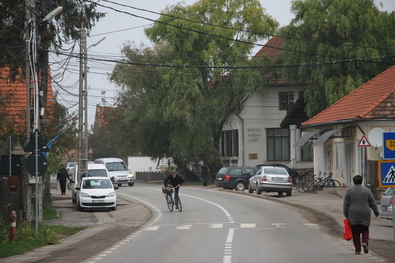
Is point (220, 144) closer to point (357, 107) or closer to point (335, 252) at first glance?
point (357, 107)

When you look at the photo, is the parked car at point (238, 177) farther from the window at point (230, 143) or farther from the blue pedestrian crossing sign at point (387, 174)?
the blue pedestrian crossing sign at point (387, 174)

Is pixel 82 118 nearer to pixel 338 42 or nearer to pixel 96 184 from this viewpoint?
pixel 96 184

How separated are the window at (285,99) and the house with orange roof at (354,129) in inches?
472

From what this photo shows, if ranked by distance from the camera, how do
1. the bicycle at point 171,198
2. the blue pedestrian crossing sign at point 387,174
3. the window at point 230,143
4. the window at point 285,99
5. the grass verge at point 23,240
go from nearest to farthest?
the grass verge at point 23,240 < the blue pedestrian crossing sign at point 387,174 < the bicycle at point 171,198 < the window at point 285,99 < the window at point 230,143

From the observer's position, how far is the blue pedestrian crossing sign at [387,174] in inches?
579

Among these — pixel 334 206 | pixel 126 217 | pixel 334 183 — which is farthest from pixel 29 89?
pixel 334 183

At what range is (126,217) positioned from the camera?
994 inches

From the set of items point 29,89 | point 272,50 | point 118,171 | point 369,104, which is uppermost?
point 272,50

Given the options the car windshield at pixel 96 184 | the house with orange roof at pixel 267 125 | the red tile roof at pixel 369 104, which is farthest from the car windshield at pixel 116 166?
the car windshield at pixel 96 184

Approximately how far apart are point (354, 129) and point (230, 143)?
2269cm

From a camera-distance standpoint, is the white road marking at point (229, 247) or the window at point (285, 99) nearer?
the white road marking at point (229, 247)

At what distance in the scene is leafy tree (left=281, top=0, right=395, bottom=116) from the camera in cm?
4159

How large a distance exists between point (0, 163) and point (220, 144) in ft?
122

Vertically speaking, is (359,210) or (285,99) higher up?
(285,99)
